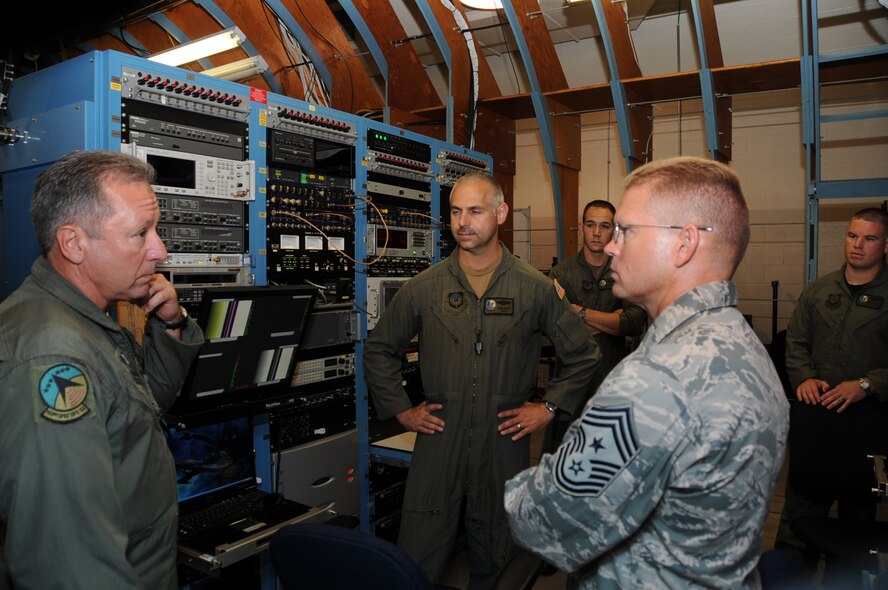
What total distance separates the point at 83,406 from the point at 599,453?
3.15ft

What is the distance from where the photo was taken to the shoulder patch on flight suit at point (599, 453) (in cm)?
106

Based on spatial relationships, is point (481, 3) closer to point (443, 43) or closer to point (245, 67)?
point (443, 43)

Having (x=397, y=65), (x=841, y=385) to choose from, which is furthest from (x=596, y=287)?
(x=397, y=65)

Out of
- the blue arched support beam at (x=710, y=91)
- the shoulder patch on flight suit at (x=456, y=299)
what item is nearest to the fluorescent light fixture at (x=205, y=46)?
the shoulder patch on flight suit at (x=456, y=299)

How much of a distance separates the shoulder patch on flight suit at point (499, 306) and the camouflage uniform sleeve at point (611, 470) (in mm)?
1494

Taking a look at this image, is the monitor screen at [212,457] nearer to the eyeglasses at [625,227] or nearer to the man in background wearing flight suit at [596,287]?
the eyeglasses at [625,227]

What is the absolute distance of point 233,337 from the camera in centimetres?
233

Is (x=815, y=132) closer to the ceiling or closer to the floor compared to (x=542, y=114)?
closer to the floor


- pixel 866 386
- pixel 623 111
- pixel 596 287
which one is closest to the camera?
pixel 866 386

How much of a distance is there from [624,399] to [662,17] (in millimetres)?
6163

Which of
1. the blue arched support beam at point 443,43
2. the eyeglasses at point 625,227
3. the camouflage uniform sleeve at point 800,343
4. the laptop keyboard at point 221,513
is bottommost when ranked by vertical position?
the laptop keyboard at point 221,513

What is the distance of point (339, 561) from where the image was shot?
3.91 feet

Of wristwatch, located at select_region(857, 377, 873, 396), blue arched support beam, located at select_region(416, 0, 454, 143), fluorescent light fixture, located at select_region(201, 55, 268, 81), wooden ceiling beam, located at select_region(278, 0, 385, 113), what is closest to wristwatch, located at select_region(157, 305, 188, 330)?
fluorescent light fixture, located at select_region(201, 55, 268, 81)

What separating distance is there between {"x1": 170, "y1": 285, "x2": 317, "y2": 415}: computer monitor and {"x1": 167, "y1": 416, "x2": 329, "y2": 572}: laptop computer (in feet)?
0.52
